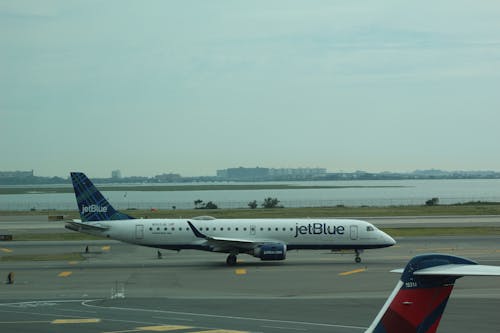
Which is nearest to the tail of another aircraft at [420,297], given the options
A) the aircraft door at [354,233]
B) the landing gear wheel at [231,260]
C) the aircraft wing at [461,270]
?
the aircraft wing at [461,270]

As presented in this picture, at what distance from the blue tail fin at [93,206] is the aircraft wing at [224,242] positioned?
18.1ft

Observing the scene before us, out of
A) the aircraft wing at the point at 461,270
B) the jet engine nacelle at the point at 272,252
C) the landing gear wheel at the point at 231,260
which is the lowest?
the landing gear wheel at the point at 231,260

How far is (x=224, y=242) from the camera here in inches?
1752

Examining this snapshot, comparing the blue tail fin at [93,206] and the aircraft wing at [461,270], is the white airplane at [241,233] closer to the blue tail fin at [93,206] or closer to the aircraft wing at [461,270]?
the blue tail fin at [93,206]

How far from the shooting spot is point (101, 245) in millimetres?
59000

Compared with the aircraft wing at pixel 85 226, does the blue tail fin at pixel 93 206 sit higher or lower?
higher

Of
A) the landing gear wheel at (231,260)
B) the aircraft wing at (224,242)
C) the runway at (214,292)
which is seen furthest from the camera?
the landing gear wheel at (231,260)

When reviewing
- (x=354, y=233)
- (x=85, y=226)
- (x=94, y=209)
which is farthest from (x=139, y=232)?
(x=354, y=233)

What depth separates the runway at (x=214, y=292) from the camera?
26031 millimetres

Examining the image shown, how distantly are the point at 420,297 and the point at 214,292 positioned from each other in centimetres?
2262

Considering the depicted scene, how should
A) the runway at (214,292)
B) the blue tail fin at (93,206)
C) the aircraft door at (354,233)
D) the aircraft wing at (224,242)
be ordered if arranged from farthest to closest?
the blue tail fin at (93,206) → the aircraft door at (354,233) → the aircraft wing at (224,242) → the runway at (214,292)

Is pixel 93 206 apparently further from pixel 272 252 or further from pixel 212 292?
pixel 212 292

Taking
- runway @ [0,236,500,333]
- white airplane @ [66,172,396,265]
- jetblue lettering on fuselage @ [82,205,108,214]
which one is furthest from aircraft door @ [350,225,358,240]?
jetblue lettering on fuselage @ [82,205,108,214]

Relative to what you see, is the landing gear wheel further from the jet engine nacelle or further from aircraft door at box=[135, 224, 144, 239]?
aircraft door at box=[135, 224, 144, 239]
